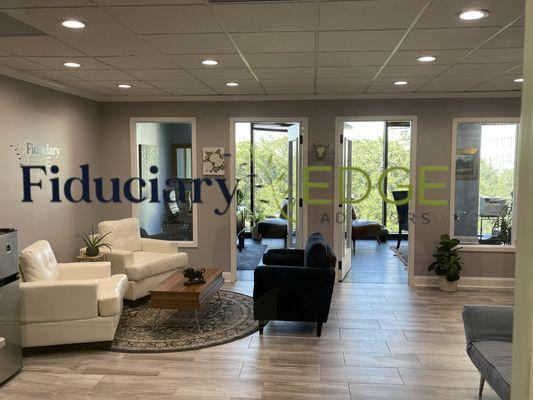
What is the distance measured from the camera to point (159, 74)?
Result: 4629 millimetres

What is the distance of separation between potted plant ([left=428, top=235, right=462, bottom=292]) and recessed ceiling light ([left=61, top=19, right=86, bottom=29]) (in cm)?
487

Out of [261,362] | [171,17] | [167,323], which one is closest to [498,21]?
[171,17]

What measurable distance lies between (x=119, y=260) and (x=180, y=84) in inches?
82.6

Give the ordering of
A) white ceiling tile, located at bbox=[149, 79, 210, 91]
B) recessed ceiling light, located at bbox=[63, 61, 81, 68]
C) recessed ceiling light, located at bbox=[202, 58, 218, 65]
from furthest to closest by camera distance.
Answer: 1. white ceiling tile, located at bbox=[149, 79, 210, 91]
2. recessed ceiling light, located at bbox=[63, 61, 81, 68]
3. recessed ceiling light, located at bbox=[202, 58, 218, 65]

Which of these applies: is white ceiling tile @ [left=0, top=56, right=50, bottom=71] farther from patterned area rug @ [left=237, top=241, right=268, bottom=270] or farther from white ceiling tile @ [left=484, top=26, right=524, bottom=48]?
patterned area rug @ [left=237, top=241, right=268, bottom=270]

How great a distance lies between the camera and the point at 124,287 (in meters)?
4.38

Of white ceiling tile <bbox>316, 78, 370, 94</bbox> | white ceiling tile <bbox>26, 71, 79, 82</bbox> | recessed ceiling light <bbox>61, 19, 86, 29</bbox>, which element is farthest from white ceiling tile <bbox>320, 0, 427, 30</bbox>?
white ceiling tile <bbox>26, 71, 79, 82</bbox>

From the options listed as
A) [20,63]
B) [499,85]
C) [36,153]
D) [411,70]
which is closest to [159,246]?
[36,153]

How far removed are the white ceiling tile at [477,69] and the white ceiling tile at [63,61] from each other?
3.29 m

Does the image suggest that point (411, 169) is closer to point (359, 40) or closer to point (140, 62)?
point (359, 40)

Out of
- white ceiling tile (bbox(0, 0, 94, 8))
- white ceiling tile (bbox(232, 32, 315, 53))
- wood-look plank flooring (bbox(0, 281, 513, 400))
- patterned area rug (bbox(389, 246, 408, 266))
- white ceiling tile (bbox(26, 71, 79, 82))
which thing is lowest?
wood-look plank flooring (bbox(0, 281, 513, 400))

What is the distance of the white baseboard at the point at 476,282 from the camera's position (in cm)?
605

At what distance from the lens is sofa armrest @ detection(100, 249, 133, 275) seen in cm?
506

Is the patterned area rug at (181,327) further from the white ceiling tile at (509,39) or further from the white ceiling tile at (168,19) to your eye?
the white ceiling tile at (509,39)
